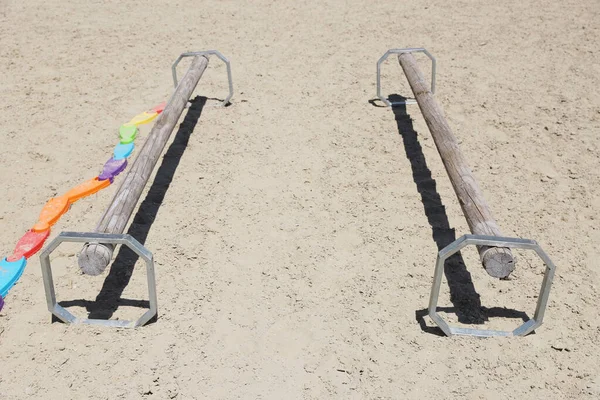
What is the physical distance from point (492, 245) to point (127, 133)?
3.19 m

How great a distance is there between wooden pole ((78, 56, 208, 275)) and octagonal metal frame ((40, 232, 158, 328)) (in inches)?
3.0

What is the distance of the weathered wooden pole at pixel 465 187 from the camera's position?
2.96 metres

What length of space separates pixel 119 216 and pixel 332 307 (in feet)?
4.01

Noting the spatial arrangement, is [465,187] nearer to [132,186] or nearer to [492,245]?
[492,245]

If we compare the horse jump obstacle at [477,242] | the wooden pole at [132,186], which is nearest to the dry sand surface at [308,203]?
the horse jump obstacle at [477,242]

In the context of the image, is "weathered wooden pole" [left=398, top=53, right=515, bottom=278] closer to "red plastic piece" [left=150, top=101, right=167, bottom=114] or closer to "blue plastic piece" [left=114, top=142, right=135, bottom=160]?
"red plastic piece" [left=150, top=101, right=167, bottom=114]

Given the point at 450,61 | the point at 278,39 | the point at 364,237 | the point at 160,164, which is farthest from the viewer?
Result: the point at 278,39

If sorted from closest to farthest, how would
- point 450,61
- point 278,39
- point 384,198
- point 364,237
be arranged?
point 364,237, point 384,198, point 450,61, point 278,39

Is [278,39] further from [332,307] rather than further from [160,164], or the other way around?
[332,307]

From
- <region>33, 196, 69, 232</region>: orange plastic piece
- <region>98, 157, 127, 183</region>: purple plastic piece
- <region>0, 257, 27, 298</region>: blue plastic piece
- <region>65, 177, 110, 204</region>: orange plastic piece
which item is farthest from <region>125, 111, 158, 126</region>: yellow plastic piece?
<region>0, 257, 27, 298</region>: blue plastic piece

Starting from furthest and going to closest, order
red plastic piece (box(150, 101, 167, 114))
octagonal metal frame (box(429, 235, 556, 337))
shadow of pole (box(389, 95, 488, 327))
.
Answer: red plastic piece (box(150, 101, 167, 114))
shadow of pole (box(389, 95, 488, 327))
octagonal metal frame (box(429, 235, 556, 337))

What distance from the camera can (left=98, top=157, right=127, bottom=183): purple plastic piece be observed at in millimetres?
4512

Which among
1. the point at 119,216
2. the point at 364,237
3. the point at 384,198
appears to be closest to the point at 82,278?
the point at 119,216

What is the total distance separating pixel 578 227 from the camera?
3.96 meters
